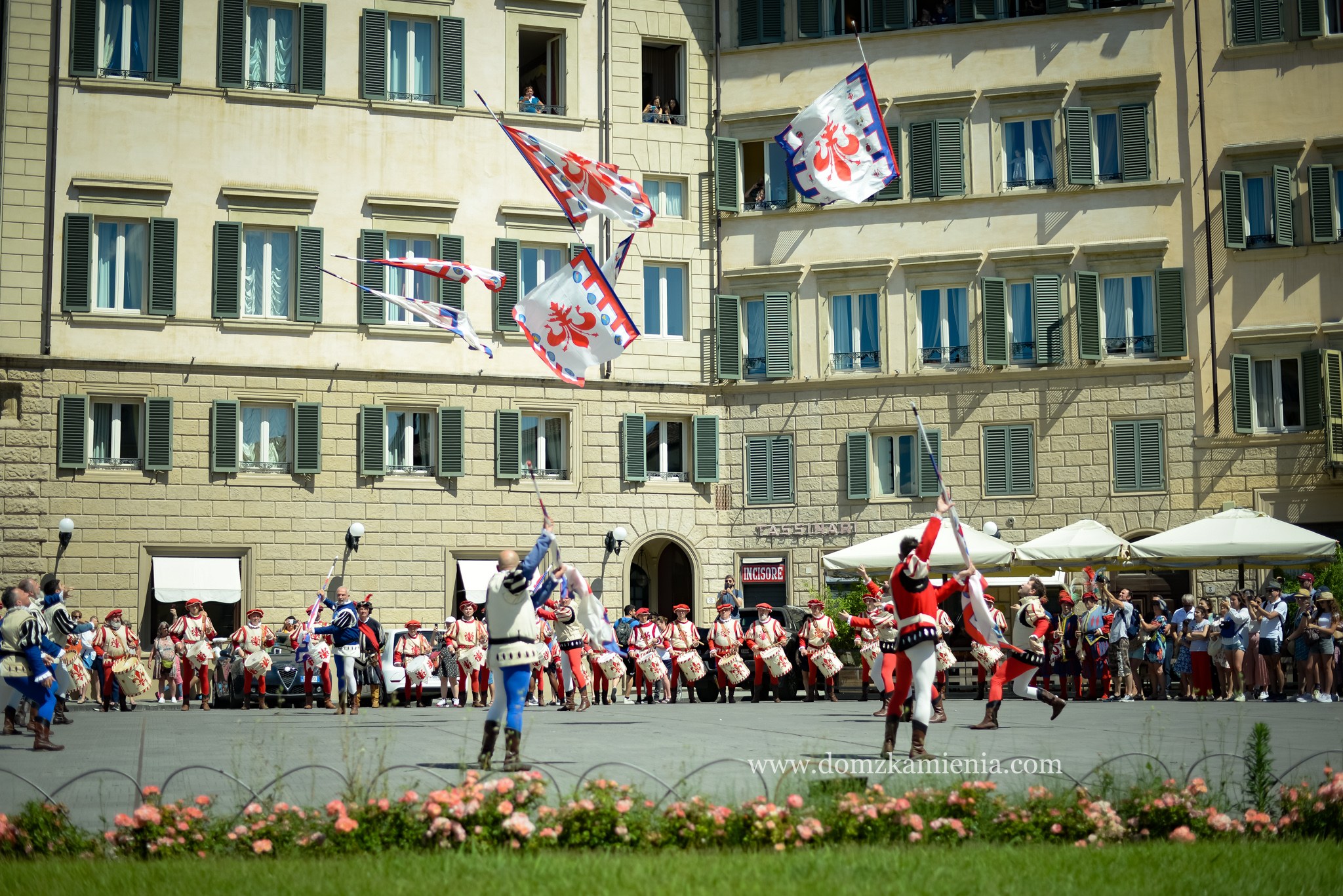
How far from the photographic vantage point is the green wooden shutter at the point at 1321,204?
116ft

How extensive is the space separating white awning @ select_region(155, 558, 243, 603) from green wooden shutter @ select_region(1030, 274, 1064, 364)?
1801 cm

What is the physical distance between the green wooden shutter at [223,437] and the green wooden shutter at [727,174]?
12022mm

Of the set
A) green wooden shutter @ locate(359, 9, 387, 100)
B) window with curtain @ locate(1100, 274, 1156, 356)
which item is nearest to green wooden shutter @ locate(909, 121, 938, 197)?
window with curtain @ locate(1100, 274, 1156, 356)

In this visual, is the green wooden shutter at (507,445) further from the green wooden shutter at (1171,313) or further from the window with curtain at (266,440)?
the green wooden shutter at (1171,313)

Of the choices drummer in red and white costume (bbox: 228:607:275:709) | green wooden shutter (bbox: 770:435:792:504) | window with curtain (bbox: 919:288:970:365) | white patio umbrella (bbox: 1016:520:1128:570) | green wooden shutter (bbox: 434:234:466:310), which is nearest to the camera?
white patio umbrella (bbox: 1016:520:1128:570)

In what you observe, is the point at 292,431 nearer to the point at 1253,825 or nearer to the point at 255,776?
the point at 255,776

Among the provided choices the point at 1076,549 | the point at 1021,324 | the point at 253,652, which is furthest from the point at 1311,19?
the point at 253,652

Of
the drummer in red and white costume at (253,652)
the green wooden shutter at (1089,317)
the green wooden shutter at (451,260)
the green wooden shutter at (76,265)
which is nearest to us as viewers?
the drummer in red and white costume at (253,652)

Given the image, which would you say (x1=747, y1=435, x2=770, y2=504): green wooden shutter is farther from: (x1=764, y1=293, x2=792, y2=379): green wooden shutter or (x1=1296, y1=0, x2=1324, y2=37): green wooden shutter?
(x1=1296, y1=0, x2=1324, y2=37): green wooden shutter

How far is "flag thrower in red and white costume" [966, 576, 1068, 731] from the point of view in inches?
775

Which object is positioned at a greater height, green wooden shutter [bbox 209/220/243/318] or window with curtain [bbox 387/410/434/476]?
green wooden shutter [bbox 209/220/243/318]

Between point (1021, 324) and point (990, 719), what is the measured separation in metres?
18.8

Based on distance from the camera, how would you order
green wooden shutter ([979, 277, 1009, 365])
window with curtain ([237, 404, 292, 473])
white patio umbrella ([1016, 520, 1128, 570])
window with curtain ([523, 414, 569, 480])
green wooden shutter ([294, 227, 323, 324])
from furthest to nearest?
window with curtain ([523, 414, 569, 480]) < green wooden shutter ([979, 277, 1009, 365]) < green wooden shutter ([294, 227, 323, 324]) < window with curtain ([237, 404, 292, 473]) < white patio umbrella ([1016, 520, 1128, 570])

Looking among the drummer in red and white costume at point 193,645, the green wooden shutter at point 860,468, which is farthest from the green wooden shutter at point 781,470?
the drummer in red and white costume at point 193,645
